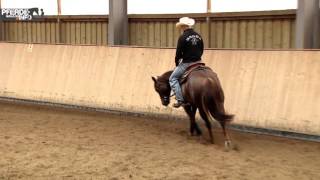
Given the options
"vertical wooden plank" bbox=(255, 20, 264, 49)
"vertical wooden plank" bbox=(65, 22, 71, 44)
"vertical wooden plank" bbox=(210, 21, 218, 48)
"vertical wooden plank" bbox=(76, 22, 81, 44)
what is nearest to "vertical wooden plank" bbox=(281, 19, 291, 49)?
"vertical wooden plank" bbox=(255, 20, 264, 49)

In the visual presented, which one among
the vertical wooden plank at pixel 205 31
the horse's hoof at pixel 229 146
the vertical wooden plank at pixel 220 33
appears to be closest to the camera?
the horse's hoof at pixel 229 146

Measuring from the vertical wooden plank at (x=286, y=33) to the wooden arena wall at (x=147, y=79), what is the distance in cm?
266

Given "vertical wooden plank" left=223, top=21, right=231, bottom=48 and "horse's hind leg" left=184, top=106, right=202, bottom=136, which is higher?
"vertical wooden plank" left=223, top=21, right=231, bottom=48

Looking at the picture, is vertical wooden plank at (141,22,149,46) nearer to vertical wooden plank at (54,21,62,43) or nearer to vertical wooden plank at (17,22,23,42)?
vertical wooden plank at (54,21,62,43)

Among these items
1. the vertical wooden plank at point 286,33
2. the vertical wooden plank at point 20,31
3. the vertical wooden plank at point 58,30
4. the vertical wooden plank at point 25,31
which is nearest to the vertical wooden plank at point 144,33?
the vertical wooden plank at point 58,30

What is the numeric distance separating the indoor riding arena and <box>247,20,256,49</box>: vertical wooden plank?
0.09ft

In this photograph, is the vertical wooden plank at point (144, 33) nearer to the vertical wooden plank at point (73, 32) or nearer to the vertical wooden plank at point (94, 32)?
the vertical wooden plank at point (94, 32)

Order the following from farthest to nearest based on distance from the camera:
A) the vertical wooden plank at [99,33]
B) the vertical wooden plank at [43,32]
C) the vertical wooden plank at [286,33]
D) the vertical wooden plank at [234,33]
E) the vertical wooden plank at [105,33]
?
1. the vertical wooden plank at [43,32]
2. the vertical wooden plank at [99,33]
3. the vertical wooden plank at [105,33]
4. the vertical wooden plank at [234,33]
5. the vertical wooden plank at [286,33]

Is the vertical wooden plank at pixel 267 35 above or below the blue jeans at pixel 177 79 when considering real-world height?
above

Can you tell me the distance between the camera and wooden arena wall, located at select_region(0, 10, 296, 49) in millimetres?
12758

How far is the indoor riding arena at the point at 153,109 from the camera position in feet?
23.8

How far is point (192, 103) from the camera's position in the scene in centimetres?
898

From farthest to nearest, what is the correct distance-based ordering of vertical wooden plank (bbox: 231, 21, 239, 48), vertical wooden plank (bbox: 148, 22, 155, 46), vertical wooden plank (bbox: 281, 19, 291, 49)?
vertical wooden plank (bbox: 148, 22, 155, 46), vertical wooden plank (bbox: 231, 21, 239, 48), vertical wooden plank (bbox: 281, 19, 291, 49)

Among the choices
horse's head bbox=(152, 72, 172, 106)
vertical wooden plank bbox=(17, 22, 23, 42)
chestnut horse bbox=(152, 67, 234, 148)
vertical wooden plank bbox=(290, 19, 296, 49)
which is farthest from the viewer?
vertical wooden plank bbox=(17, 22, 23, 42)
